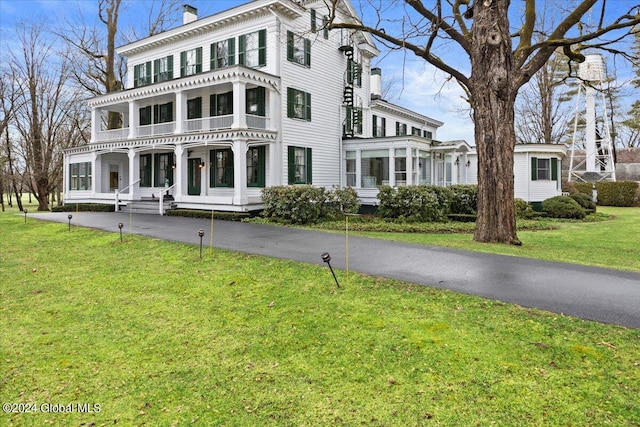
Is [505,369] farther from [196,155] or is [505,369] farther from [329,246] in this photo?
[196,155]

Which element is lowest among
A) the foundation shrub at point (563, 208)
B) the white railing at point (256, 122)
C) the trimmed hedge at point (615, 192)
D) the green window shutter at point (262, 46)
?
the foundation shrub at point (563, 208)

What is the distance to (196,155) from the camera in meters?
21.8

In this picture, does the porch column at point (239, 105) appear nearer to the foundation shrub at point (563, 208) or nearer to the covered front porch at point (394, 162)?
the covered front porch at point (394, 162)

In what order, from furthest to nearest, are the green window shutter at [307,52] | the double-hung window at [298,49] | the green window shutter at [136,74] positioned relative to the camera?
the green window shutter at [136,74], the green window shutter at [307,52], the double-hung window at [298,49]

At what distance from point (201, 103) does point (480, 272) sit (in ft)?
60.2

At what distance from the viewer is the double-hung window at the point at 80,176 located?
2573 centimetres

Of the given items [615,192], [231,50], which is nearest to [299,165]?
[231,50]

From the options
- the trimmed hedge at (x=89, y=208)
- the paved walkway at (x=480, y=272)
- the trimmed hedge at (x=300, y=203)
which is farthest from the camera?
the trimmed hedge at (x=89, y=208)

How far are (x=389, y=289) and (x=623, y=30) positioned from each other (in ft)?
36.2

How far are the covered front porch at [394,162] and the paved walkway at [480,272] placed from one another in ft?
33.8

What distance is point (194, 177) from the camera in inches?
868

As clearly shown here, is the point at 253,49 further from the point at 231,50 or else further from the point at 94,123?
the point at 94,123

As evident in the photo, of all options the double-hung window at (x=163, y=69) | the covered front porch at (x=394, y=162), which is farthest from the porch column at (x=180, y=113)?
the covered front porch at (x=394, y=162)

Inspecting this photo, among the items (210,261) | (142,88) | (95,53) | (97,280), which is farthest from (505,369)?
(95,53)
